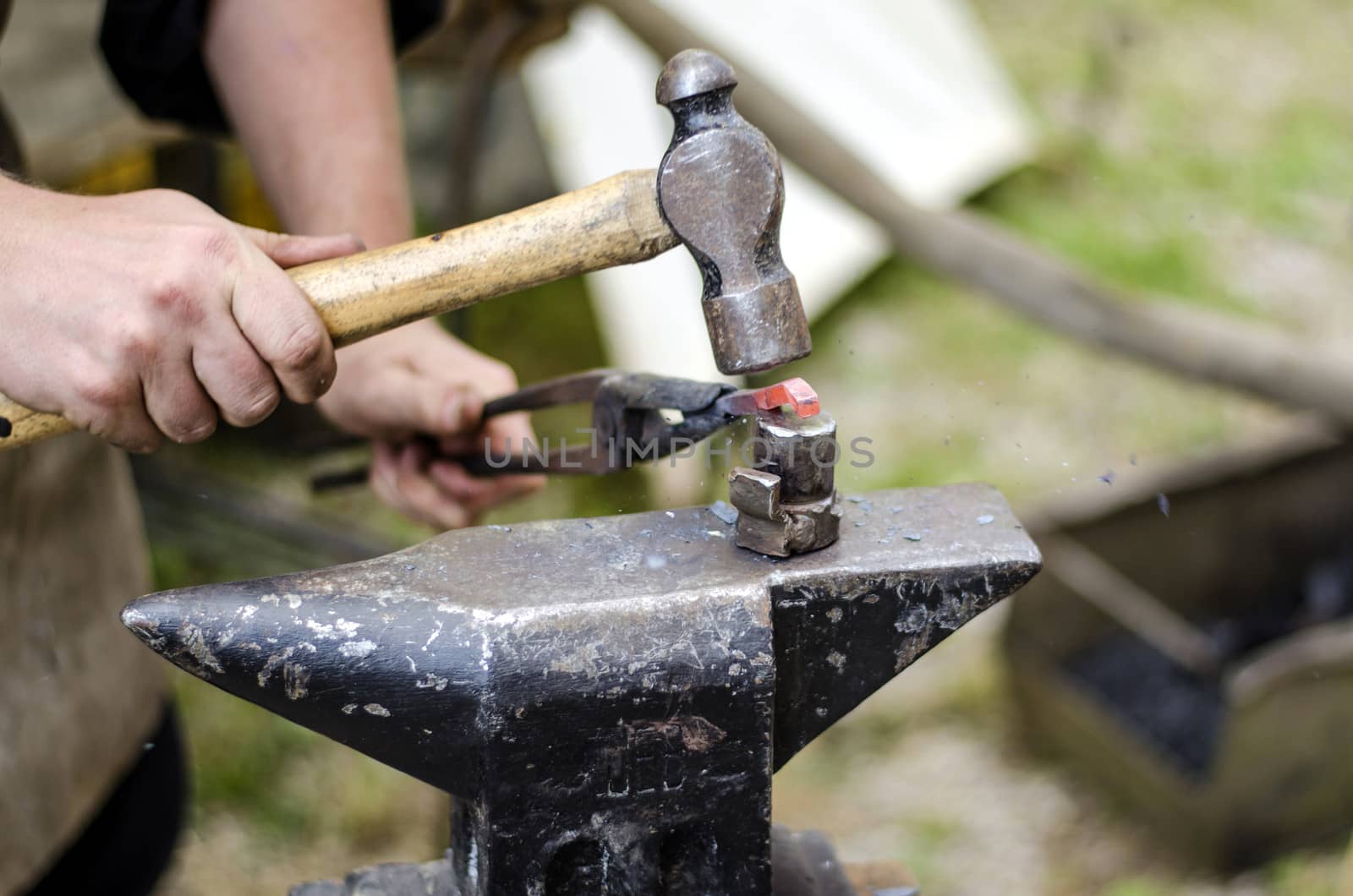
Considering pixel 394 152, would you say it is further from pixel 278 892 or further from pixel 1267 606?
pixel 1267 606

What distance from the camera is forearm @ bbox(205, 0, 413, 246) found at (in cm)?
142

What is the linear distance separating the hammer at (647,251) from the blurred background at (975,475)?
63cm

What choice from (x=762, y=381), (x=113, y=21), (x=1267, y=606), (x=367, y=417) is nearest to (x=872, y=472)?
(x=762, y=381)

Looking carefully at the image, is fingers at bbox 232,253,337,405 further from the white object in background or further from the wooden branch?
the wooden branch

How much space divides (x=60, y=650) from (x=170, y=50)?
0.77m

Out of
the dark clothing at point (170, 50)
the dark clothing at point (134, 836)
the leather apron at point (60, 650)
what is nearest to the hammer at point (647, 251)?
the leather apron at point (60, 650)

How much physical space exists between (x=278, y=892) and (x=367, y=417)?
1567 millimetres

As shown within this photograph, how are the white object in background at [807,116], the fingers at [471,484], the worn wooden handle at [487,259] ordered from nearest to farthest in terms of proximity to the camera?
the worn wooden handle at [487,259], the fingers at [471,484], the white object in background at [807,116]

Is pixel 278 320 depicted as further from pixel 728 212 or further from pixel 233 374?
pixel 728 212

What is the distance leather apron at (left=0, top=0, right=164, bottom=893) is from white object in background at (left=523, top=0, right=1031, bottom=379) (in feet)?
5.03

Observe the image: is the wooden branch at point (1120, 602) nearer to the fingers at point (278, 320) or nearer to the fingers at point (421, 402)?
the fingers at point (421, 402)

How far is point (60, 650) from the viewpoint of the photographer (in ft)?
4.97

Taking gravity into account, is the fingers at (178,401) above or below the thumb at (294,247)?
below

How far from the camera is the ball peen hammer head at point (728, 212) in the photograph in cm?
102
